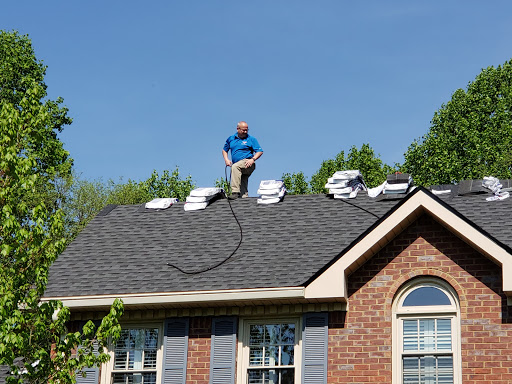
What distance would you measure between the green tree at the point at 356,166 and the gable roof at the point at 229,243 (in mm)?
21848

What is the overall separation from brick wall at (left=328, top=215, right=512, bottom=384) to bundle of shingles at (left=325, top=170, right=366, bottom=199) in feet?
10.9

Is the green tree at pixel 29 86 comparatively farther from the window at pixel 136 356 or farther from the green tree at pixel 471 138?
the window at pixel 136 356

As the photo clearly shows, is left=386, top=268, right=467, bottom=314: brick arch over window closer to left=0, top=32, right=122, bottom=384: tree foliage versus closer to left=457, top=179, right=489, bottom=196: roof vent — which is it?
left=457, top=179, right=489, bottom=196: roof vent

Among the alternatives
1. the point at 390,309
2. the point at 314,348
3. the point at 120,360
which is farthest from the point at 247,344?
the point at 390,309

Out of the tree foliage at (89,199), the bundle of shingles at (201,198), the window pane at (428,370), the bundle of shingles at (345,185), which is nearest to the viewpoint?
the window pane at (428,370)

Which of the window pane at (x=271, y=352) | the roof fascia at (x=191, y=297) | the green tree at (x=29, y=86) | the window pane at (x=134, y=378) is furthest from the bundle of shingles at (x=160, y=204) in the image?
the green tree at (x=29, y=86)

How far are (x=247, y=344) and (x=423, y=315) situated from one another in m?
2.92

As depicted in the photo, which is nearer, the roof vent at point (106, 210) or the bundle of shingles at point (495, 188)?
the bundle of shingles at point (495, 188)

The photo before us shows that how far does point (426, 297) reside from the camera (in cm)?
1644

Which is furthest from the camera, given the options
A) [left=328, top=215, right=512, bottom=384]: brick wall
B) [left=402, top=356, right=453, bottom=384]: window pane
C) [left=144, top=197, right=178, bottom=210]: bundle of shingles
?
[left=144, top=197, right=178, bottom=210]: bundle of shingles

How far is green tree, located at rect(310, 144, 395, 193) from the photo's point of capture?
138ft

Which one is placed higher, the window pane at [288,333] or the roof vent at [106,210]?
the roof vent at [106,210]

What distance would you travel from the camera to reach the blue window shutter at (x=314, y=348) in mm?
16188

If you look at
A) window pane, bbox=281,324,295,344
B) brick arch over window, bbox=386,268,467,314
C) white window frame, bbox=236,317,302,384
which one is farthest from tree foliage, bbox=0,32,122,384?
brick arch over window, bbox=386,268,467,314
